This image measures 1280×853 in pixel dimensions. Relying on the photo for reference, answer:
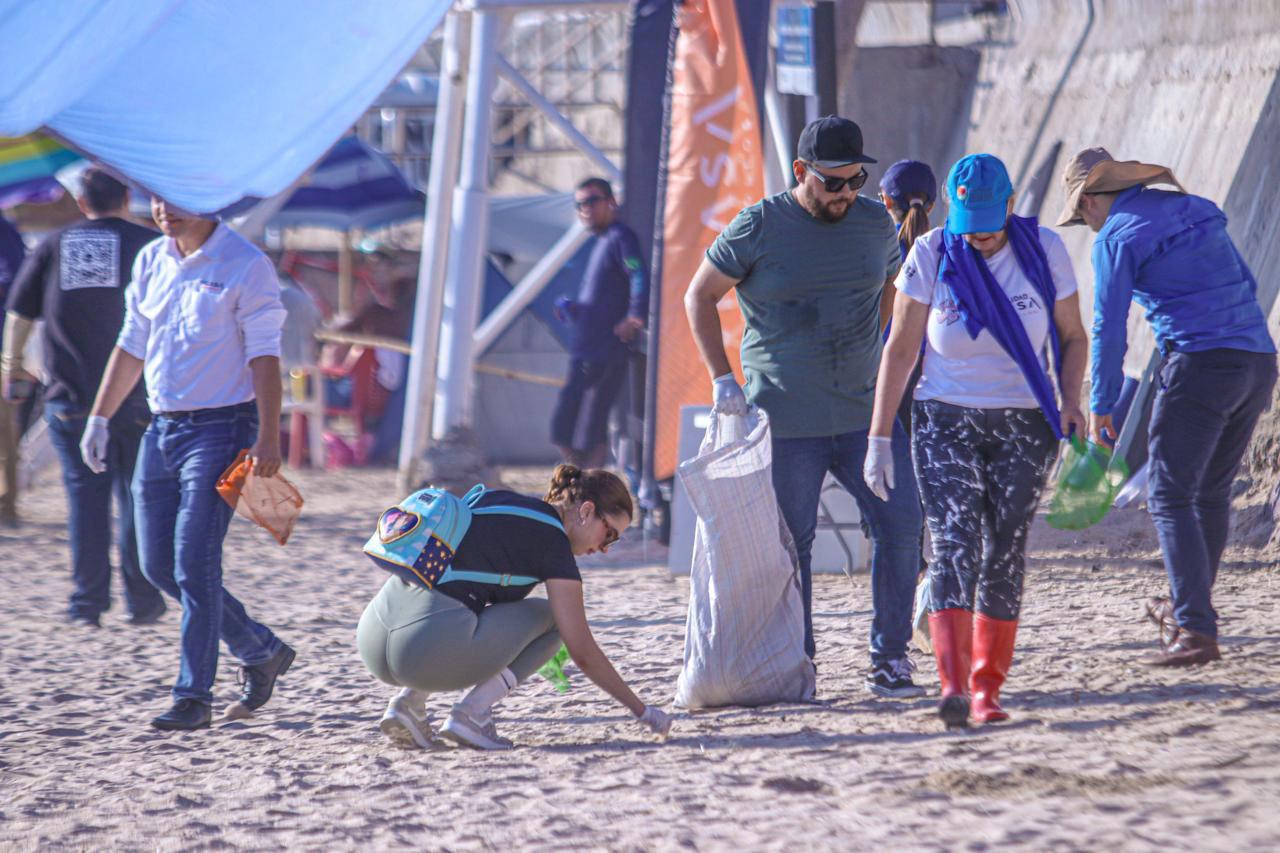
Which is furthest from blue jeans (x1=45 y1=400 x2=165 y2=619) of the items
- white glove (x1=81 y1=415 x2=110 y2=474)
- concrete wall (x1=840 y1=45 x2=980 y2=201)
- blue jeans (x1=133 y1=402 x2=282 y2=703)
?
concrete wall (x1=840 y1=45 x2=980 y2=201)

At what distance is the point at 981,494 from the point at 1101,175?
1245 millimetres

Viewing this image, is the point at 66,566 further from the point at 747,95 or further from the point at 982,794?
the point at 982,794

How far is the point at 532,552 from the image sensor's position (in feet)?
13.5

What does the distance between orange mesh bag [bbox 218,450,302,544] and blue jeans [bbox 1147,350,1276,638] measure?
2648mm

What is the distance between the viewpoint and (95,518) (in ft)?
22.3

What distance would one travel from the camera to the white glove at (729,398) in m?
4.48

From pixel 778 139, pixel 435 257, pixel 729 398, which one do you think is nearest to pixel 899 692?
pixel 729 398

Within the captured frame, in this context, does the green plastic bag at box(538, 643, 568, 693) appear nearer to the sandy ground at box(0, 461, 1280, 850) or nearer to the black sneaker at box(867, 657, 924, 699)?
the sandy ground at box(0, 461, 1280, 850)

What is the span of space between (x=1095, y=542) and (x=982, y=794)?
397 centimetres

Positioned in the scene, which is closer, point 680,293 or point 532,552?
point 532,552

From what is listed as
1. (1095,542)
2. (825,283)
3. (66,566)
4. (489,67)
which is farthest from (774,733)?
(489,67)

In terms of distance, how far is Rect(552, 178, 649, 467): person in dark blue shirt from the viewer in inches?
372

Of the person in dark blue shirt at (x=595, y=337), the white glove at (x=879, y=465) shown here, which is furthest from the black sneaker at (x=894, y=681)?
the person in dark blue shirt at (x=595, y=337)

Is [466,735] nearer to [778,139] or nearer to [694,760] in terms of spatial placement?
[694,760]
